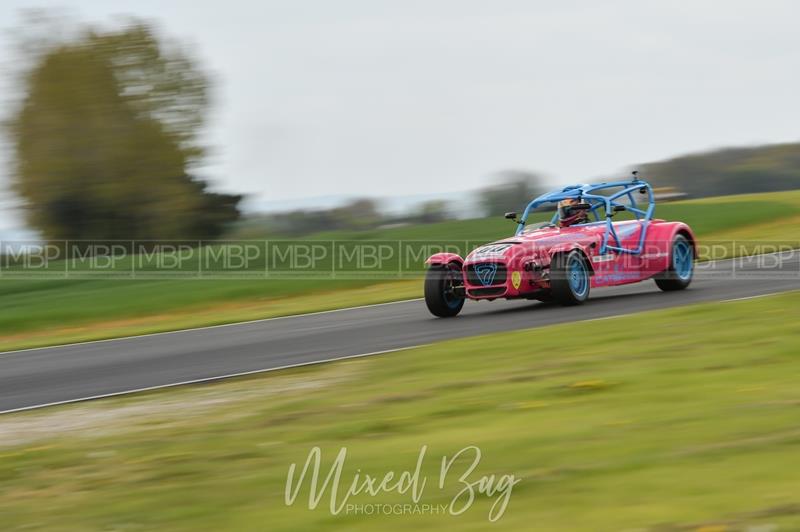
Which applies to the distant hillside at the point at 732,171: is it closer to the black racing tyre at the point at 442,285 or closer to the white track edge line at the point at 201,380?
the black racing tyre at the point at 442,285

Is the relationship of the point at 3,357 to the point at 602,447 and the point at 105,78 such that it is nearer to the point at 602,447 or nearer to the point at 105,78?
the point at 602,447

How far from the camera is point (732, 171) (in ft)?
214

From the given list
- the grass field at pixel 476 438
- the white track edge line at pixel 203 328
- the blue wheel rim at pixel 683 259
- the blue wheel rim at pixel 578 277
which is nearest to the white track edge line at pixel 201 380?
the grass field at pixel 476 438

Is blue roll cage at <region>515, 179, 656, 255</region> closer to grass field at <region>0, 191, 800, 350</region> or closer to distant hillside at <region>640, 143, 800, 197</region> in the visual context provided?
grass field at <region>0, 191, 800, 350</region>

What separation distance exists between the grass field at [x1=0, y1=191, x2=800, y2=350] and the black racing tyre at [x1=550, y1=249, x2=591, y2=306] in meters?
5.44

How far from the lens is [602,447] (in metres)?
6.32

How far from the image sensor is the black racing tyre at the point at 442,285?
14.7 metres

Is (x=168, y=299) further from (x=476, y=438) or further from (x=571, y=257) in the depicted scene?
(x=476, y=438)

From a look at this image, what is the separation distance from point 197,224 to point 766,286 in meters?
32.3

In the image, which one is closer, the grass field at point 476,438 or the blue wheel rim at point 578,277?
the grass field at point 476,438

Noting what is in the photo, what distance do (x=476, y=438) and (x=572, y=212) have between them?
902cm

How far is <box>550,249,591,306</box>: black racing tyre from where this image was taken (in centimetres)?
1409

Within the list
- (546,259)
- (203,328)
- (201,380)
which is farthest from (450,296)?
(201,380)

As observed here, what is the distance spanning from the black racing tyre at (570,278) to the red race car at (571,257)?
1cm
